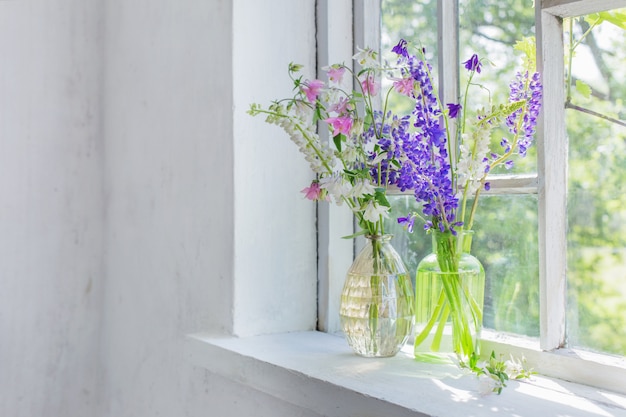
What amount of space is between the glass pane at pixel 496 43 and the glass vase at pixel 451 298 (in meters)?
0.15

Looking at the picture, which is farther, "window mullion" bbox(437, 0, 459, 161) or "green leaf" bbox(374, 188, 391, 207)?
"window mullion" bbox(437, 0, 459, 161)

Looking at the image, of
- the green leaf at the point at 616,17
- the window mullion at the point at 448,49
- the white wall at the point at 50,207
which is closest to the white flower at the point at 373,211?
the window mullion at the point at 448,49

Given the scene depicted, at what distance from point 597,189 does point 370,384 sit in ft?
1.32

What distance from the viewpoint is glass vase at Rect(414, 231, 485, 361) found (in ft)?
3.13

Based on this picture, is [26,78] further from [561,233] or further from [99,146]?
[561,233]

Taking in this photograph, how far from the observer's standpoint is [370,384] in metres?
0.88

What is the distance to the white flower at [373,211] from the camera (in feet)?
3.16

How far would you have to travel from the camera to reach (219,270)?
3.98ft

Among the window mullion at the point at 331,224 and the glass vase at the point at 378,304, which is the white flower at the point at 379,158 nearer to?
the glass vase at the point at 378,304

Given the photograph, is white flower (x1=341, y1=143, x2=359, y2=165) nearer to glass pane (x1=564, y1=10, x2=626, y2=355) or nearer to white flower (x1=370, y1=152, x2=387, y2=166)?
white flower (x1=370, y1=152, x2=387, y2=166)

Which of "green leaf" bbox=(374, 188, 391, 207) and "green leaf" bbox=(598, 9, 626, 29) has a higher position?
"green leaf" bbox=(598, 9, 626, 29)

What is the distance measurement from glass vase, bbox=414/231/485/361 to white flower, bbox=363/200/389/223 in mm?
83

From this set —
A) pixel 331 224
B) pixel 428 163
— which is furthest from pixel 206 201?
pixel 428 163

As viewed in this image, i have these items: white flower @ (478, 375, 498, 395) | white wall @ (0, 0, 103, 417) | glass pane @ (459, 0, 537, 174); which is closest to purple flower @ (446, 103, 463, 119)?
glass pane @ (459, 0, 537, 174)
